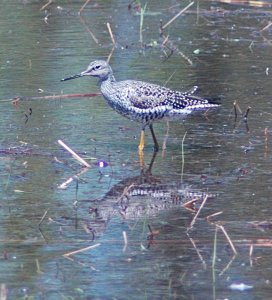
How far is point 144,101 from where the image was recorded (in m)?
9.71

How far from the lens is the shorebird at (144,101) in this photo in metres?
9.70

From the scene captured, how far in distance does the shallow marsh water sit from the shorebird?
253 millimetres

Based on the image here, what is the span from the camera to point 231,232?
24.1ft

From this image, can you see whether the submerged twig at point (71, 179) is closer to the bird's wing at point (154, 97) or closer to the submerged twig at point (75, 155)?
the submerged twig at point (75, 155)

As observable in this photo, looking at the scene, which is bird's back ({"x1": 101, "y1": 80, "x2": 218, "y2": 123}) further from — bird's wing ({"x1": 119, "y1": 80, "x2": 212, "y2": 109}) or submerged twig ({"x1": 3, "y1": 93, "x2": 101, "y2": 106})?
submerged twig ({"x1": 3, "y1": 93, "x2": 101, "y2": 106})

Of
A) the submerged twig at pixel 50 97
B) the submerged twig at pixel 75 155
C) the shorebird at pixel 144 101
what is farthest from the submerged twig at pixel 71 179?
the submerged twig at pixel 50 97

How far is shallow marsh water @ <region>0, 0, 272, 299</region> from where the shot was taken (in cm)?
661

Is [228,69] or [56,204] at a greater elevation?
[56,204]

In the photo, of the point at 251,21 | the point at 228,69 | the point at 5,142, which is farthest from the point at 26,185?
the point at 251,21

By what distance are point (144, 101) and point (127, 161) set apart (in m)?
0.71

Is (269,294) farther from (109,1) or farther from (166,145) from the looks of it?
(109,1)

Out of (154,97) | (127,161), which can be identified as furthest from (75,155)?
(154,97)

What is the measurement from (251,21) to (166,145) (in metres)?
5.98

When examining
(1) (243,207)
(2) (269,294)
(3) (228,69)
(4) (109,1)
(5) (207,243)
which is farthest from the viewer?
(4) (109,1)
